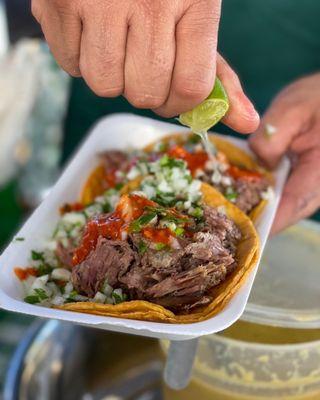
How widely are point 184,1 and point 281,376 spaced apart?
717 mm

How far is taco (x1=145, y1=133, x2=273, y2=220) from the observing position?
131 cm

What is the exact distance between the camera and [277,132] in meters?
1.53

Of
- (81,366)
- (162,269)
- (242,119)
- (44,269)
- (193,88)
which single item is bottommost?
(81,366)

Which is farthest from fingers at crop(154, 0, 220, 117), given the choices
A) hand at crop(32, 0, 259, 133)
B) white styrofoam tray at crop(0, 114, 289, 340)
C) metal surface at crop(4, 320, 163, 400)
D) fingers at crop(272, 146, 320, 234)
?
metal surface at crop(4, 320, 163, 400)

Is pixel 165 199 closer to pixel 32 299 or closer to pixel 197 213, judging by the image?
pixel 197 213

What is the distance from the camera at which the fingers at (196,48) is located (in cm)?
91

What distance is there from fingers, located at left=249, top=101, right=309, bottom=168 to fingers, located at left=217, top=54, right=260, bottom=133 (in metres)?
0.40

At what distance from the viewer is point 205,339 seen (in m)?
1.22

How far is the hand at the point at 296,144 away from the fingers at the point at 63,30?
61cm

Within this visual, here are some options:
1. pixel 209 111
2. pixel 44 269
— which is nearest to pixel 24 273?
pixel 44 269

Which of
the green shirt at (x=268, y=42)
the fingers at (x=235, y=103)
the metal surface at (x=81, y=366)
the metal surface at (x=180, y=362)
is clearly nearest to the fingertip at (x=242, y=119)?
the fingers at (x=235, y=103)

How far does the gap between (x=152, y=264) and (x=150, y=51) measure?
33 centimetres

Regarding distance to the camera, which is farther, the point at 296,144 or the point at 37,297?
the point at 296,144

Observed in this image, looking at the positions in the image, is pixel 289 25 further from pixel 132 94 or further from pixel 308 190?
pixel 132 94
